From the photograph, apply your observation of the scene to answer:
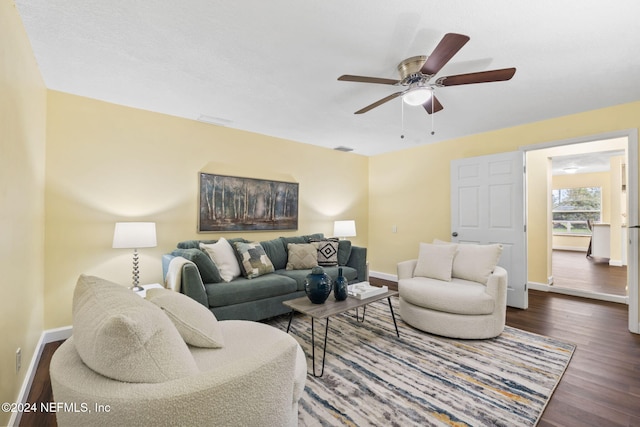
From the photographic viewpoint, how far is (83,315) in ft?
3.16

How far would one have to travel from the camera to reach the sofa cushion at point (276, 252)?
3.76 meters

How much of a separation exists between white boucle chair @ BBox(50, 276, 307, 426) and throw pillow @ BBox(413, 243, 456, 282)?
8.12 ft

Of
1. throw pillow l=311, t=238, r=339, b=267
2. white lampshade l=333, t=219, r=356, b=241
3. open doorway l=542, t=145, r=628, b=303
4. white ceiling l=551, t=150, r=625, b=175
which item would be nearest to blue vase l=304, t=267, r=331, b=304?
throw pillow l=311, t=238, r=339, b=267

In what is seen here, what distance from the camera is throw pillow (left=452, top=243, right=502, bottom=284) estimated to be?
295 centimetres

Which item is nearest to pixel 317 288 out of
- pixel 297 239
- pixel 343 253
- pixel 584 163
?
pixel 343 253

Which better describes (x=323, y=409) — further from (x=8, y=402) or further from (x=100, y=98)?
(x=100, y=98)

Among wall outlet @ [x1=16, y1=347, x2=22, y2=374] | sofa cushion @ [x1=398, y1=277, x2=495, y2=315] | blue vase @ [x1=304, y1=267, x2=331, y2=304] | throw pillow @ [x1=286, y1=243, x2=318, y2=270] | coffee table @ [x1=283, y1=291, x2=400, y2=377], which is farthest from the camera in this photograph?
throw pillow @ [x1=286, y1=243, x2=318, y2=270]

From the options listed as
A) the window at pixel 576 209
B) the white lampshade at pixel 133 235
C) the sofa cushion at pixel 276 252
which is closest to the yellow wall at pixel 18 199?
the white lampshade at pixel 133 235

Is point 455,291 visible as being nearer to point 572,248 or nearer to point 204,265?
point 204,265

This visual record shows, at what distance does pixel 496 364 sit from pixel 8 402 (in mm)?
3166

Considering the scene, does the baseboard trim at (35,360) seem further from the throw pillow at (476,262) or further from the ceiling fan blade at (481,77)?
the throw pillow at (476,262)

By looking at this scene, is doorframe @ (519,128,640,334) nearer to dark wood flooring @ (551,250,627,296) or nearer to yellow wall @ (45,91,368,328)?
dark wood flooring @ (551,250,627,296)

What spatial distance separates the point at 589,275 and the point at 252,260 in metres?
6.25

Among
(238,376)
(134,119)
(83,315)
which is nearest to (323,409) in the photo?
(238,376)
